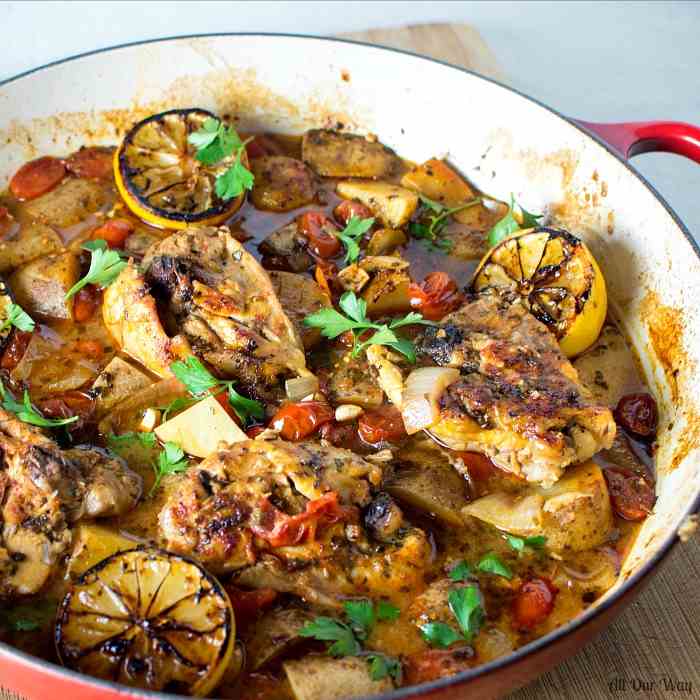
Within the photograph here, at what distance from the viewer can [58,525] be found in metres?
3.15

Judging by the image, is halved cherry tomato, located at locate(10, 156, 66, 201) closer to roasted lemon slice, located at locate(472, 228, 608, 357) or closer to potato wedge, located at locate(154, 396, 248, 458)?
potato wedge, located at locate(154, 396, 248, 458)

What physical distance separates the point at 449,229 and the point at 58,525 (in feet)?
7.53

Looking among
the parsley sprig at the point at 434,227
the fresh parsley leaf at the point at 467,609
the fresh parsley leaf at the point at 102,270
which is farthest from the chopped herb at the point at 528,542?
the fresh parsley leaf at the point at 102,270

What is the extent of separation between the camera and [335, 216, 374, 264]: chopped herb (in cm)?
429

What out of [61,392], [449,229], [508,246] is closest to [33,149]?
[61,392]

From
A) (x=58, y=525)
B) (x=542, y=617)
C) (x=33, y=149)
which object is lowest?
(x=542, y=617)

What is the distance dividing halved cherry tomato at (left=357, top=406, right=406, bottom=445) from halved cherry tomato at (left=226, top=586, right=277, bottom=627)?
0.78 metres

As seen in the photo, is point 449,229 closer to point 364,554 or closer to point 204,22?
point 364,554

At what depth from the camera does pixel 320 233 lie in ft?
14.3

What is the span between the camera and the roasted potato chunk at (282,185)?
461 cm

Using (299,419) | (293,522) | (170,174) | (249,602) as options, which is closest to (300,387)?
(299,419)

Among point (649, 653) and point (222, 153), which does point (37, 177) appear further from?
point (649, 653)

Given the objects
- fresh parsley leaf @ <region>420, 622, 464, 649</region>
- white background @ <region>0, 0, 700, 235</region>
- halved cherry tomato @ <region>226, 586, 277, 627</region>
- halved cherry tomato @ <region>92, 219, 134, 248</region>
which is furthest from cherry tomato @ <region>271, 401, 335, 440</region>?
white background @ <region>0, 0, 700, 235</region>

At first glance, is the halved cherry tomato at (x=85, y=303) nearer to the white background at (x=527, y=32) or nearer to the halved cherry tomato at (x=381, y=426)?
the halved cherry tomato at (x=381, y=426)
